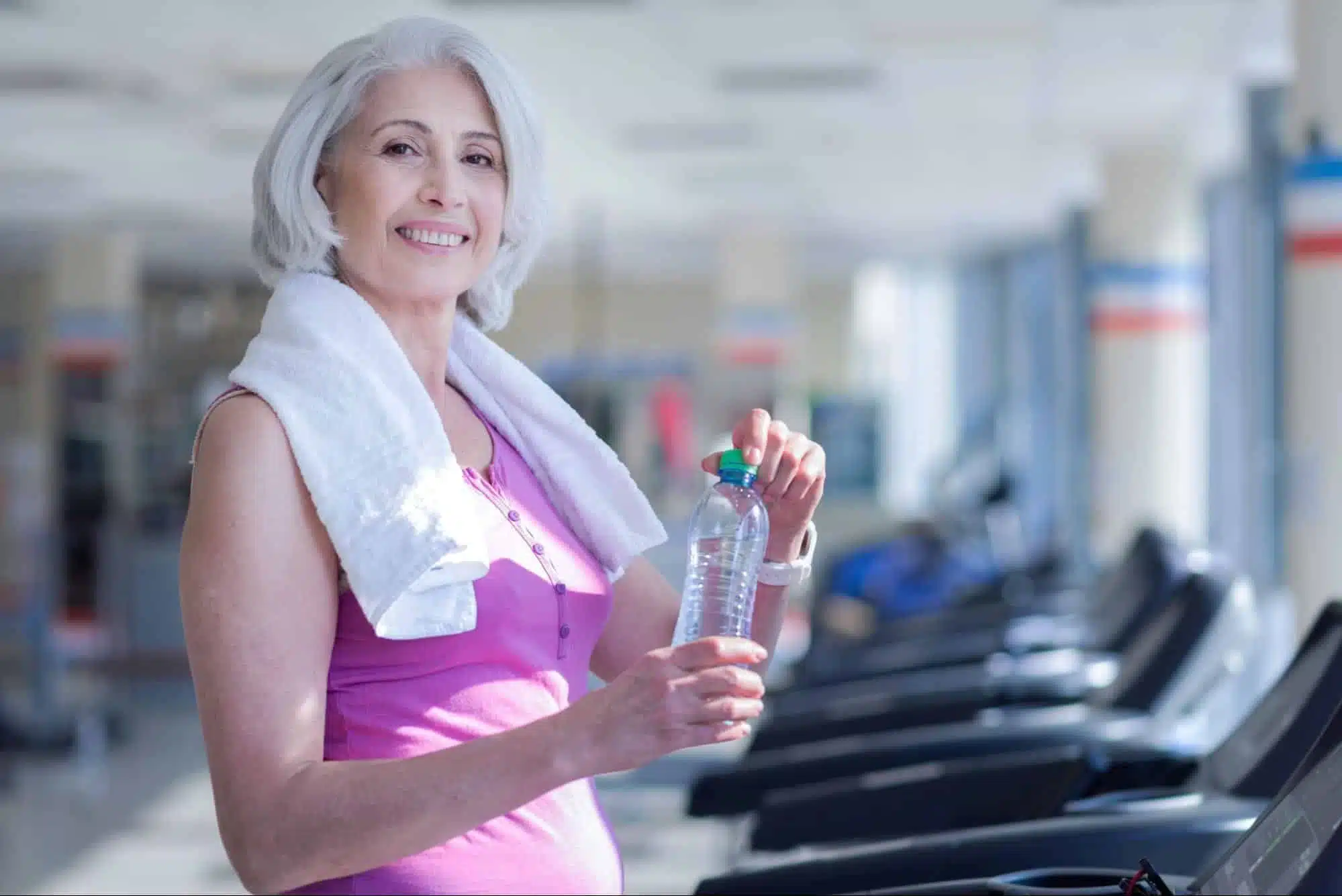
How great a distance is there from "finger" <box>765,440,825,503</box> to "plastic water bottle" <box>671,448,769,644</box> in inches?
1.1

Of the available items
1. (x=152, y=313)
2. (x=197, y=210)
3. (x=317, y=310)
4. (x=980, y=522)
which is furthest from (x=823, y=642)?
(x=152, y=313)

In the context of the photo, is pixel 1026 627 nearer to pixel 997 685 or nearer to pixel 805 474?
pixel 997 685

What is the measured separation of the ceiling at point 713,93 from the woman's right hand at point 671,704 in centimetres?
266

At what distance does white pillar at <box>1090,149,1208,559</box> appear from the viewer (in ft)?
30.8

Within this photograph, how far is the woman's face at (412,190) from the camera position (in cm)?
146

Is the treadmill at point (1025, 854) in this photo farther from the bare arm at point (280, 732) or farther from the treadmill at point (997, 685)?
the treadmill at point (997, 685)

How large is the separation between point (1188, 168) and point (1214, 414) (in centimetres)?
154

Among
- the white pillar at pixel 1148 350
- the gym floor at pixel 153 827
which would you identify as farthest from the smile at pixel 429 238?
the white pillar at pixel 1148 350

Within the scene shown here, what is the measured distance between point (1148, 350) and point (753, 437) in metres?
8.42

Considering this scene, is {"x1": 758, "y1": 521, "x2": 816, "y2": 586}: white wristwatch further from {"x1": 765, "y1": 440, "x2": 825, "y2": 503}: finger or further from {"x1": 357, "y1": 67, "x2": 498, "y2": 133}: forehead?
{"x1": 357, "y1": 67, "x2": 498, "y2": 133}: forehead

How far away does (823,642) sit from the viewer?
22.9 feet

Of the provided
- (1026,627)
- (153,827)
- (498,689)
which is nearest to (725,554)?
(498,689)

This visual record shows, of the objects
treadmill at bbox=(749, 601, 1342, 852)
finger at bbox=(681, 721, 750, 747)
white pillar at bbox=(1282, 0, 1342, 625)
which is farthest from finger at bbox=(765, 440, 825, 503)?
white pillar at bbox=(1282, 0, 1342, 625)

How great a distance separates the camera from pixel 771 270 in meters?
14.8
